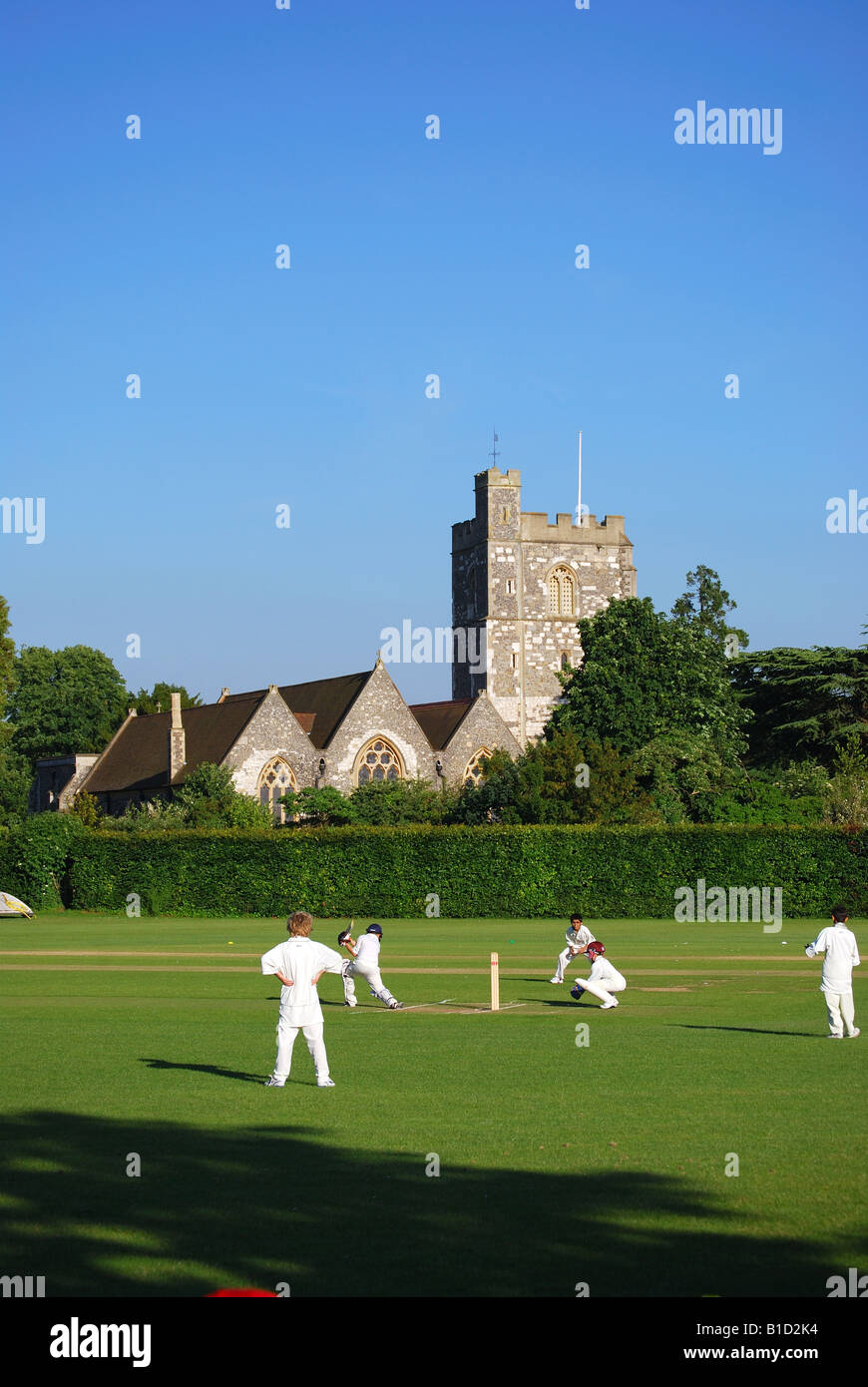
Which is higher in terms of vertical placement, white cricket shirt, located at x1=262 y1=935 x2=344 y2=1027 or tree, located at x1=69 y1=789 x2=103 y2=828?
tree, located at x1=69 y1=789 x2=103 y2=828

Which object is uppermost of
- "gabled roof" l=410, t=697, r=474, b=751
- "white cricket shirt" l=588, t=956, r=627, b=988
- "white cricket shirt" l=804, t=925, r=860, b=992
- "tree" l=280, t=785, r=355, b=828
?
"gabled roof" l=410, t=697, r=474, b=751

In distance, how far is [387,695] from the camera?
81.1 m

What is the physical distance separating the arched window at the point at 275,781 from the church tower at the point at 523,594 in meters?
25.4

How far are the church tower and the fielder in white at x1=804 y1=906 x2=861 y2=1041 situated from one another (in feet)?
268

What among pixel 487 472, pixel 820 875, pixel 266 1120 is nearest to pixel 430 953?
pixel 820 875

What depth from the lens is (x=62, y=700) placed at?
12019 centimetres

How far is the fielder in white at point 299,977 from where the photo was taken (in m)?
14.7

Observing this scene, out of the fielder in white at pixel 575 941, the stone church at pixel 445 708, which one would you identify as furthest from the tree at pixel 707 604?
the fielder in white at pixel 575 941

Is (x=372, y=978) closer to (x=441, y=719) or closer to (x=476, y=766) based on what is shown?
(x=476, y=766)

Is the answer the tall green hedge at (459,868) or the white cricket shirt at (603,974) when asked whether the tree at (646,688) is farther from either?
the white cricket shirt at (603,974)

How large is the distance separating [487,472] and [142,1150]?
93.2 m

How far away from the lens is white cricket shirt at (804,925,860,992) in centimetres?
1812

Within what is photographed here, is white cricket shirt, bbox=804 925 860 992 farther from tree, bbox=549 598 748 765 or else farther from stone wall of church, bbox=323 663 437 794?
stone wall of church, bbox=323 663 437 794

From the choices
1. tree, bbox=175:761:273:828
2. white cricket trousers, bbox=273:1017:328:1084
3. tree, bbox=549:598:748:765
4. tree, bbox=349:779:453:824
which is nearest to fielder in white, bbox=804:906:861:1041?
white cricket trousers, bbox=273:1017:328:1084
